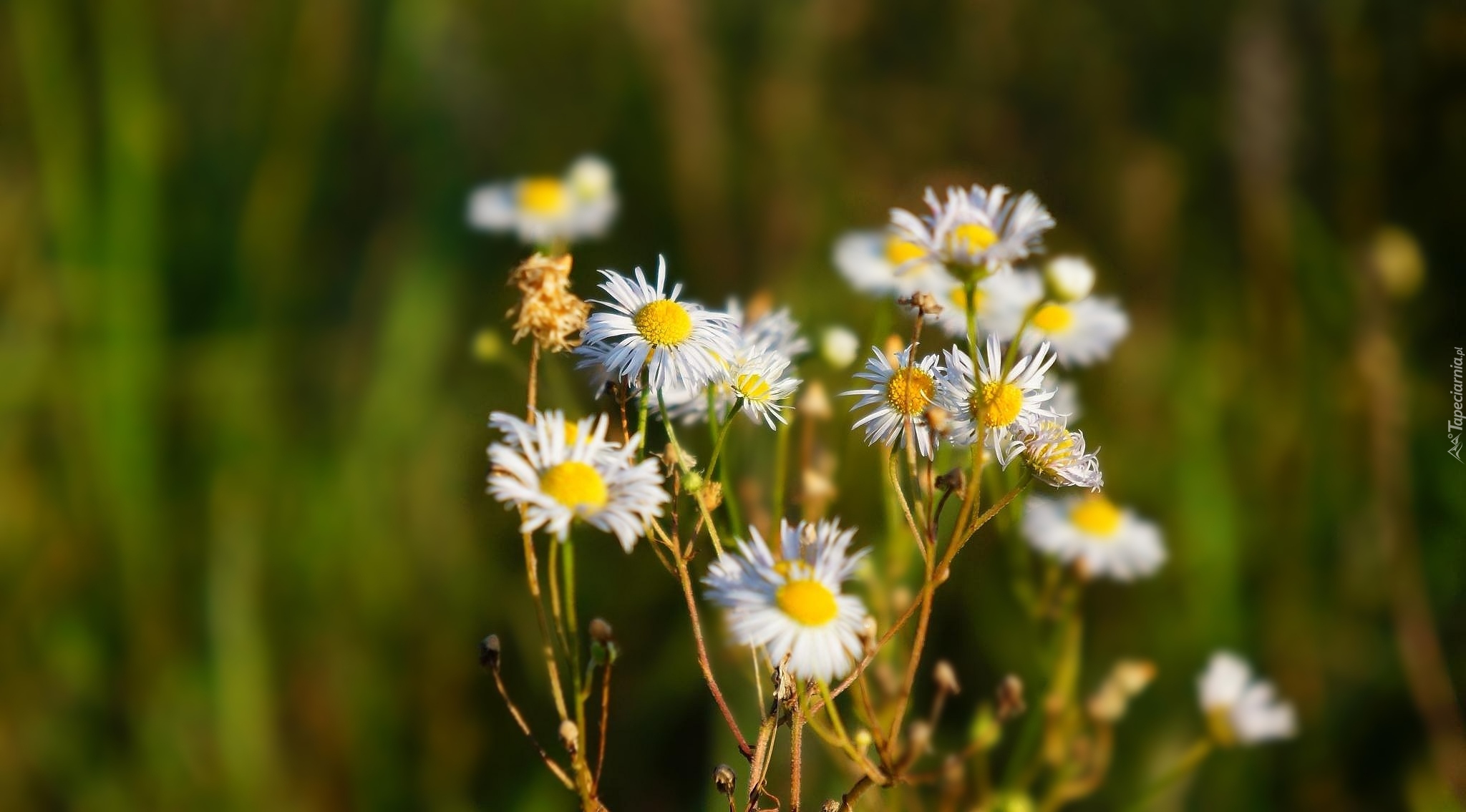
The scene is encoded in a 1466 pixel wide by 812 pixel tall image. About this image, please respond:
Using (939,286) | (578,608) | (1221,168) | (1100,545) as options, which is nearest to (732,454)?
(939,286)

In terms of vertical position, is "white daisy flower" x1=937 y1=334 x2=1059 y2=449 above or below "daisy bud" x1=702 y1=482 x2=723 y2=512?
above

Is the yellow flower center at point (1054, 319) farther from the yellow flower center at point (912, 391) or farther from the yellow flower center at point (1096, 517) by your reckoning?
the yellow flower center at point (912, 391)

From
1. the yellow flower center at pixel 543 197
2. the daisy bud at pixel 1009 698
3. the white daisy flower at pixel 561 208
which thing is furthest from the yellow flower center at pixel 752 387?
the yellow flower center at pixel 543 197

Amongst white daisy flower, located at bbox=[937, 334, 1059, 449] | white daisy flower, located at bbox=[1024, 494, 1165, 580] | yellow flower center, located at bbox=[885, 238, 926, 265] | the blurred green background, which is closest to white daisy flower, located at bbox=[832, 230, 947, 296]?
yellow flower center, located at bbox=[885, 238, 926, 265]

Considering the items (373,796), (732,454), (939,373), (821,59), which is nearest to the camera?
(939,373)

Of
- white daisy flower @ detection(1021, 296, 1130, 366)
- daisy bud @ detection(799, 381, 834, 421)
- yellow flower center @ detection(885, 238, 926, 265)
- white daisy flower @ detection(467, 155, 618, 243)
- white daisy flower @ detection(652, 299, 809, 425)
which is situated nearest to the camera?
white daisy flower @ detection(652, 299, 809, 425)

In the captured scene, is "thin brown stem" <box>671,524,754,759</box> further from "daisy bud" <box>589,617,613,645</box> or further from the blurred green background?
the blurred green background

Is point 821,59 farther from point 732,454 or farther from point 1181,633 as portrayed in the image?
point 732,454
